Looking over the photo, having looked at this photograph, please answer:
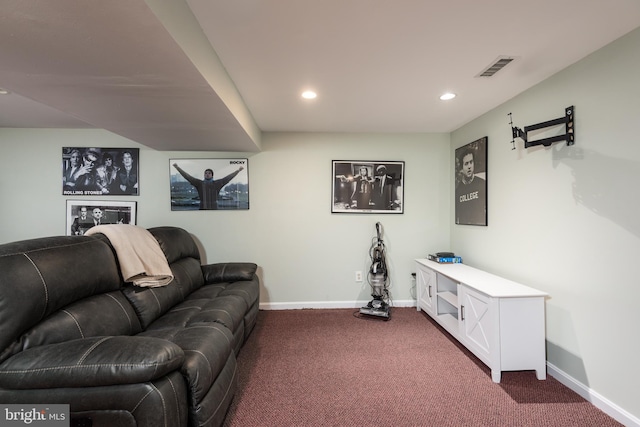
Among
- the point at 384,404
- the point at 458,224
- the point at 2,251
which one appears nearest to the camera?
the point at 2,251

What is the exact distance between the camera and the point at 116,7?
3.32 ft

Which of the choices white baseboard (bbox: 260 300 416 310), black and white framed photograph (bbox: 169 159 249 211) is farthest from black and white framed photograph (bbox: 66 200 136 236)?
white baseboard (bbox: 260 300 416 310)

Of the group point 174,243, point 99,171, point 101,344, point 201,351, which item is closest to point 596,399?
point 201,351

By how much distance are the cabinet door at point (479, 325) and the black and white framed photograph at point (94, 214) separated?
3786 millimetres

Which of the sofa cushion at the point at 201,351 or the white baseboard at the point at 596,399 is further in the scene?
the white baseboard at the point at 596,399

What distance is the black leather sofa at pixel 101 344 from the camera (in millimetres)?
1118

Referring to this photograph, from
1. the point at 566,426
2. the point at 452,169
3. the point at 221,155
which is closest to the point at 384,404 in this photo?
the point at 566,426

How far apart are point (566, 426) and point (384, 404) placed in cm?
105

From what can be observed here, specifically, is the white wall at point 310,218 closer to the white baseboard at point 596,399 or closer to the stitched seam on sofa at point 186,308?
the stitched seam on sofa at point 186,308

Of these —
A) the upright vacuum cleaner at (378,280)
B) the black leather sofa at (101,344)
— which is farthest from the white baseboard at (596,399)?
the black leather sofa at (101,344)

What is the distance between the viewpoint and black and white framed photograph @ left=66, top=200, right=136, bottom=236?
330 centimetres

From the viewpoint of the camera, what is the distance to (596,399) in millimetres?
1765

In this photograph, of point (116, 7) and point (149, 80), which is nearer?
point (116, 7)

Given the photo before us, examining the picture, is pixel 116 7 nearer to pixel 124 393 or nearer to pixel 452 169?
pixel 124 393
